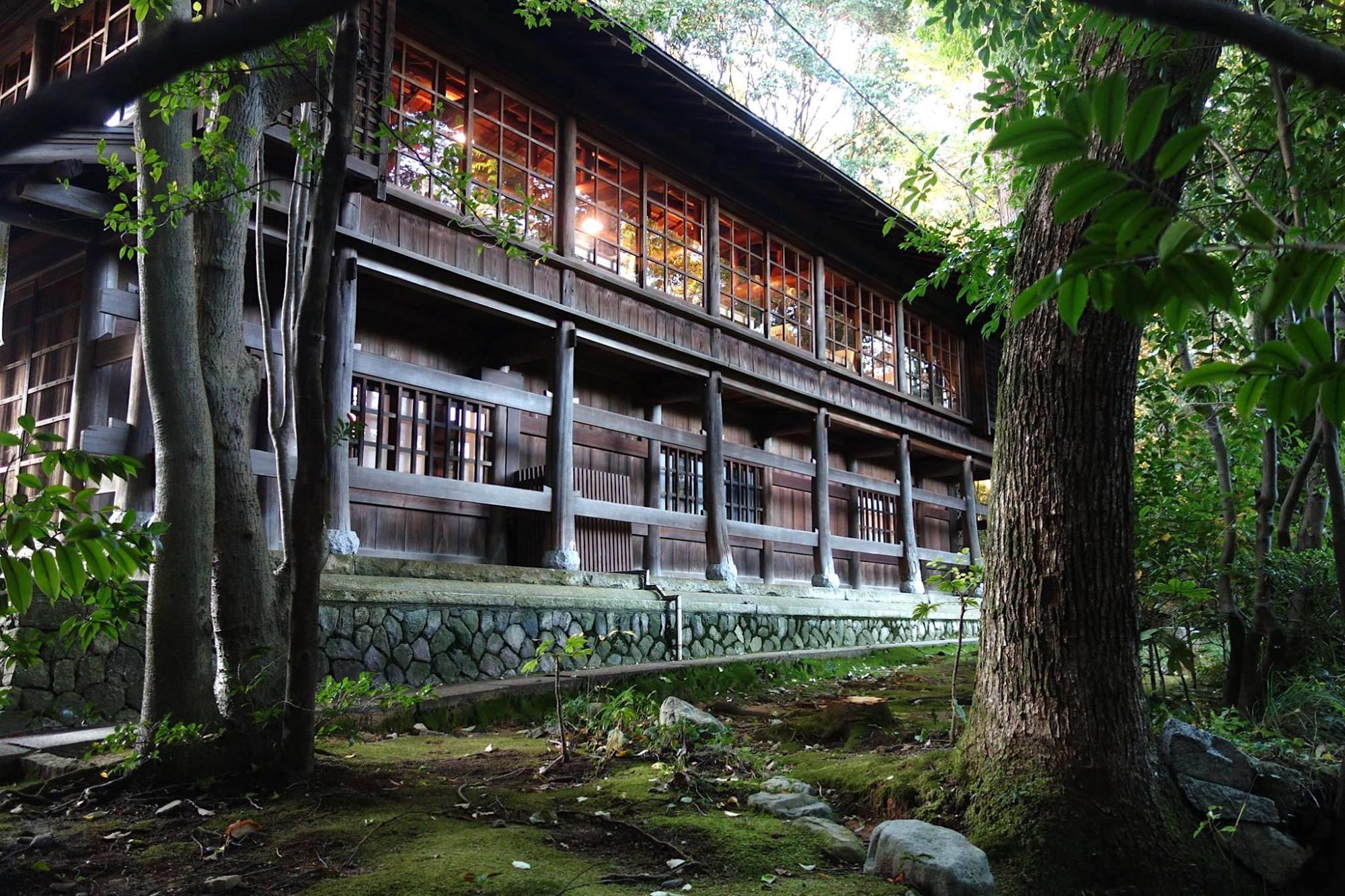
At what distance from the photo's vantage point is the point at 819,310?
14.1m

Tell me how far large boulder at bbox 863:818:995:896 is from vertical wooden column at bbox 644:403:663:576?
8159mm

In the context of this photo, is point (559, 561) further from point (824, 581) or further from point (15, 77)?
point (15, 77)

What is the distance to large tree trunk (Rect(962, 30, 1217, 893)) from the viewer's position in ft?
11.8

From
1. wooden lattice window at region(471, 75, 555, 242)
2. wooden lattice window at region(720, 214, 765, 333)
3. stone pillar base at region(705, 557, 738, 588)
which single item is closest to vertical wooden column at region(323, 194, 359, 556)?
wooden lattice window at region(471, 75, 555, 242)

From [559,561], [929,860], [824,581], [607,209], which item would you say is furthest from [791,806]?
[824,581]

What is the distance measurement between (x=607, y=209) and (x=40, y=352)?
606 centimetres

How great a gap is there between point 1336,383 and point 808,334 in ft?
42.6

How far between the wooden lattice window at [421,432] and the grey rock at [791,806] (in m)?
5.25

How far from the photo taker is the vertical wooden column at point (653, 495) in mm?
11711

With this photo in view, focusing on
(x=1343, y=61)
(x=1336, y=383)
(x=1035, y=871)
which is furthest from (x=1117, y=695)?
(x=1343, y=61)

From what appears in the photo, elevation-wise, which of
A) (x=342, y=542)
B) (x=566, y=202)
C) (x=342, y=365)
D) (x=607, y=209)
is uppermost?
(x=607, y=209)

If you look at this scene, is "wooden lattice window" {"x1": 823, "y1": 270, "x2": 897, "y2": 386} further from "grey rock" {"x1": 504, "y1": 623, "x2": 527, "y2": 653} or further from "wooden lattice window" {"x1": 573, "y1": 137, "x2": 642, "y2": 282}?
"grey rock" {"x1": 504, "y1": 623, "x2": 527, "y2": 653}

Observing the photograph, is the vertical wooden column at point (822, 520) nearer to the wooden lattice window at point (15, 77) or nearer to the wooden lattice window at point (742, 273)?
the wooden lattice window at point (742, 273)

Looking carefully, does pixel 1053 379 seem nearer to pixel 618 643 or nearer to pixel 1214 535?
pixel 1214 535
